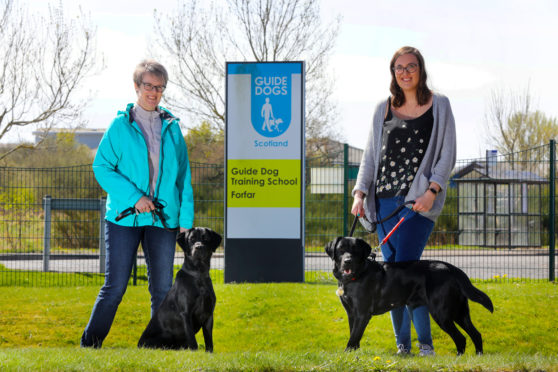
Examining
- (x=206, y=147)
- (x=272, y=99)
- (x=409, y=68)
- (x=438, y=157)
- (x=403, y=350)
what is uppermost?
(x=206, y=147)

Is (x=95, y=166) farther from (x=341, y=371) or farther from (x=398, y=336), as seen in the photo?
(x=398, y=336)

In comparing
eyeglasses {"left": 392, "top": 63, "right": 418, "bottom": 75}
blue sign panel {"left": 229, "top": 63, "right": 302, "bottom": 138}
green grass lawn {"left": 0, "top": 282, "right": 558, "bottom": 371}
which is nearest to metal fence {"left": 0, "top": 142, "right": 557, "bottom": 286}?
blue sign panel {"left": 229, "top": 63, "right": 302, "bottom": 138}

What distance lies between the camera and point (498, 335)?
22.8 feet

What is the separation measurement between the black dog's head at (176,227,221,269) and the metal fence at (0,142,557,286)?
19.6ft

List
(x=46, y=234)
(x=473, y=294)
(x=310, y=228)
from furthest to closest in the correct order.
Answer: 1. (x=46, y=234)
2. (x=310, y=228)
3. (x=473, y=294)

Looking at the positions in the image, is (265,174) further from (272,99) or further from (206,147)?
(206,147)

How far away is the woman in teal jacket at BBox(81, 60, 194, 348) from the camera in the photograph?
464 centimetres

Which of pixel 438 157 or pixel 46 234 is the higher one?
pixel 438 157

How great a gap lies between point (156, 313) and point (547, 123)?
29.7m

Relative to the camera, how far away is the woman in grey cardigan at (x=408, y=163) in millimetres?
4461

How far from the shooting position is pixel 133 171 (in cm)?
467

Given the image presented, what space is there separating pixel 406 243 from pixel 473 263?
317 inches

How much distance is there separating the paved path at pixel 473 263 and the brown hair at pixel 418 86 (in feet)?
23.5

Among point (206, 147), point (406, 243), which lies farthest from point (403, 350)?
point (206, 147)
